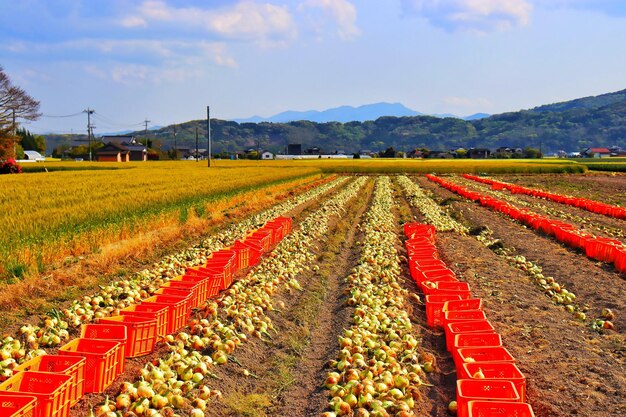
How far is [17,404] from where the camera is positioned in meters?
4.63

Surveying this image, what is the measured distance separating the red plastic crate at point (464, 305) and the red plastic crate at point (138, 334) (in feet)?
14.5

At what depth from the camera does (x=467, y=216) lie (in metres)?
23.9

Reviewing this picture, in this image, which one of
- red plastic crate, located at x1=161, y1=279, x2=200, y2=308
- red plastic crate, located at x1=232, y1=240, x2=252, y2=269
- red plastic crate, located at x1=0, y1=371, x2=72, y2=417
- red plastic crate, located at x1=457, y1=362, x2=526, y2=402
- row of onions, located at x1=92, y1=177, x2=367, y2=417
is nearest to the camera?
red plastic crate, located at x1=0, y1=371, x2=72, y2=417

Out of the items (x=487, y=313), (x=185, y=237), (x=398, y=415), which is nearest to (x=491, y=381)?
(x=398, y=415)

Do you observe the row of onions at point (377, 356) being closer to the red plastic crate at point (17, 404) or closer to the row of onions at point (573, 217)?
the red plastic crate at point (17, 404)

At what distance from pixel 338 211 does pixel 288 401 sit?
726 inches

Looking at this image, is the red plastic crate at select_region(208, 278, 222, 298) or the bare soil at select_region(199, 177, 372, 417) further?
the red plastic crate at select_region(208, 278, 222, 298)

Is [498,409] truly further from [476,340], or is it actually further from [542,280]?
[542,280]

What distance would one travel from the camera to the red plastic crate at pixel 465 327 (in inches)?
300

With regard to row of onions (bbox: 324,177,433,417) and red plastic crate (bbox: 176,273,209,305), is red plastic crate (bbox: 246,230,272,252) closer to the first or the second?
row of onions (bbox: 324,177,433,417)

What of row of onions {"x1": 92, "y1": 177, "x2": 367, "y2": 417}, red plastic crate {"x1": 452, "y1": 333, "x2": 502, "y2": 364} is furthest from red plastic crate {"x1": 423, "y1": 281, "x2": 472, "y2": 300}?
row of onions {"x1": 92, "y1": 177, "x2": 367, "y2": 417}

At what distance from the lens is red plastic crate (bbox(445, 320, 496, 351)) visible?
7629mm

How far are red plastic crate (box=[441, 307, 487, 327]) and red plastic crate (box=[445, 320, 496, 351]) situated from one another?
15 cm

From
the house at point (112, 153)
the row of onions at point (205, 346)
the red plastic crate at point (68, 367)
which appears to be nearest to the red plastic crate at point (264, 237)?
the row of onions at point (205, 346)
